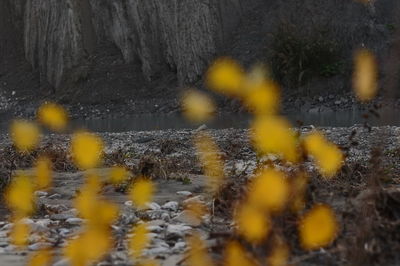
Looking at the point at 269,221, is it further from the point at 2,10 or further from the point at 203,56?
the point at 2,10

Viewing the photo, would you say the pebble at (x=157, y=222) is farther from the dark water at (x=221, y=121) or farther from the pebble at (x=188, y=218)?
the dark water at (x=221, y=121)

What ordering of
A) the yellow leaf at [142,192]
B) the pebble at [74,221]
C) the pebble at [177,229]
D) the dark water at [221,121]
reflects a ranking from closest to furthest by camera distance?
the pebble at [177,229] → the pebble at [74,221] → the yellow leaf at [142,192] → the dark water at [221,121]

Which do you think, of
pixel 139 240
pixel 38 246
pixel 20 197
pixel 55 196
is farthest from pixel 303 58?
pixel 38 246

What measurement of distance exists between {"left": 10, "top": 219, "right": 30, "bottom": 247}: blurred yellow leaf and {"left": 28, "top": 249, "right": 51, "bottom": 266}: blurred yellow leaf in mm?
320

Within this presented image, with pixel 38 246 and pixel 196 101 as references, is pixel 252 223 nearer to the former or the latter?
pixel 38 246

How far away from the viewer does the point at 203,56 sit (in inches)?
1308

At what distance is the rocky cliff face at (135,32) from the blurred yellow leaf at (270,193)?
27746mm

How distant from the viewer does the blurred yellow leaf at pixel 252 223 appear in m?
4.05

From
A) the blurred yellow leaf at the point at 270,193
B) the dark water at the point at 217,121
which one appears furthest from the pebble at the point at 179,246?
the dark water at the point at 217,121

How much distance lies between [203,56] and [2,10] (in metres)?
18.0

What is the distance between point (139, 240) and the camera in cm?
475

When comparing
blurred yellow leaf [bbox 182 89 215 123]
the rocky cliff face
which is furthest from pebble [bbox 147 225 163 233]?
the rocky cliff face

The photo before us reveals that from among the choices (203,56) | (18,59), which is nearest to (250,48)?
(203,56)

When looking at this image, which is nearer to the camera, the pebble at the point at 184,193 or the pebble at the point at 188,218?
the pebble at the point at 188,218
